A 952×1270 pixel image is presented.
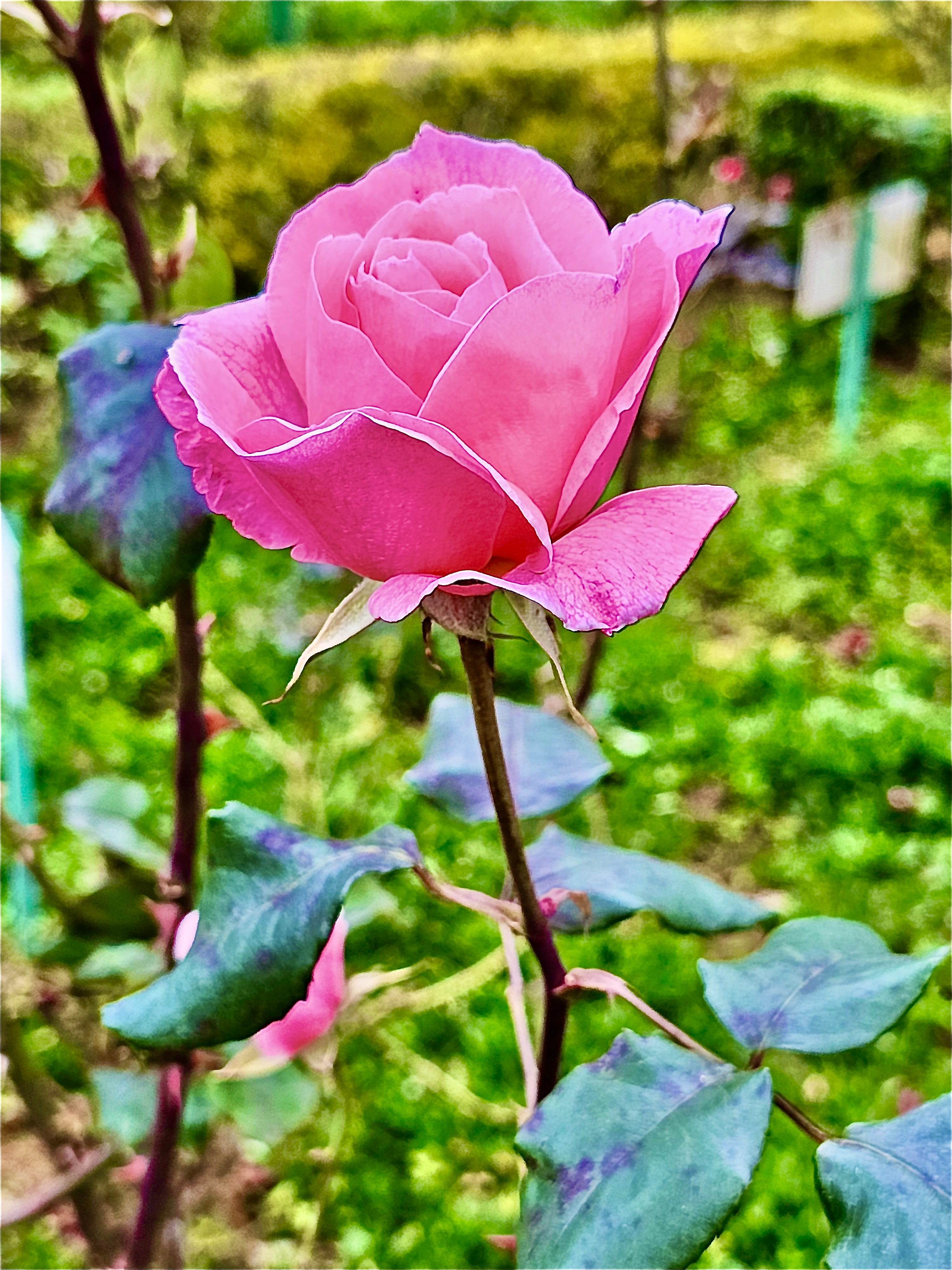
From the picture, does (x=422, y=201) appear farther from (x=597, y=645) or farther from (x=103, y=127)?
(x=597, y=645)

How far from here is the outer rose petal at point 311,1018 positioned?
61 cm

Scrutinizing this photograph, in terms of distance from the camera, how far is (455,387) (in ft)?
0.92

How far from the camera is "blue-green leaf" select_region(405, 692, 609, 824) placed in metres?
0.53

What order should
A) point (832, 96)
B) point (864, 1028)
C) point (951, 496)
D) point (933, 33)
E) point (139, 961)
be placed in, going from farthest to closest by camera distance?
point (832, 96) → point (933, 33) → point (951, 496) → point (139, 961) → point (864, 1028)

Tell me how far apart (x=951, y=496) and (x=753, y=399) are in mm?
737

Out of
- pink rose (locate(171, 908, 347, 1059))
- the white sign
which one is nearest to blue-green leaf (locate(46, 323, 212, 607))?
pink rose (locate(171, 908, 347, 1059))

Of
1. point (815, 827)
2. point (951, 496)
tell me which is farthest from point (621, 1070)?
point (951, 496)

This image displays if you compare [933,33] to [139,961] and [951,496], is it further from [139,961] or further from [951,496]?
[139,961]

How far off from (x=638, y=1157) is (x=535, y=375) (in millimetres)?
255

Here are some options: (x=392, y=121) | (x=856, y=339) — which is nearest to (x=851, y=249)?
(x=856, y=339)

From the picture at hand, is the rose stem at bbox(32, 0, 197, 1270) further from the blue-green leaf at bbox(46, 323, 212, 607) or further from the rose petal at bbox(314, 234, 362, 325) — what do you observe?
the rose petal at bbox(314, 234, 362, 325)

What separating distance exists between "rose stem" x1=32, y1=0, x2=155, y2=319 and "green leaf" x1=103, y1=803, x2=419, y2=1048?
0.25 metres

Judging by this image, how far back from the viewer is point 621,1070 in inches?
14.6

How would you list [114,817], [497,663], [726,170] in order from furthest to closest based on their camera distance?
[497,663] < [726,170] < [114,817]
